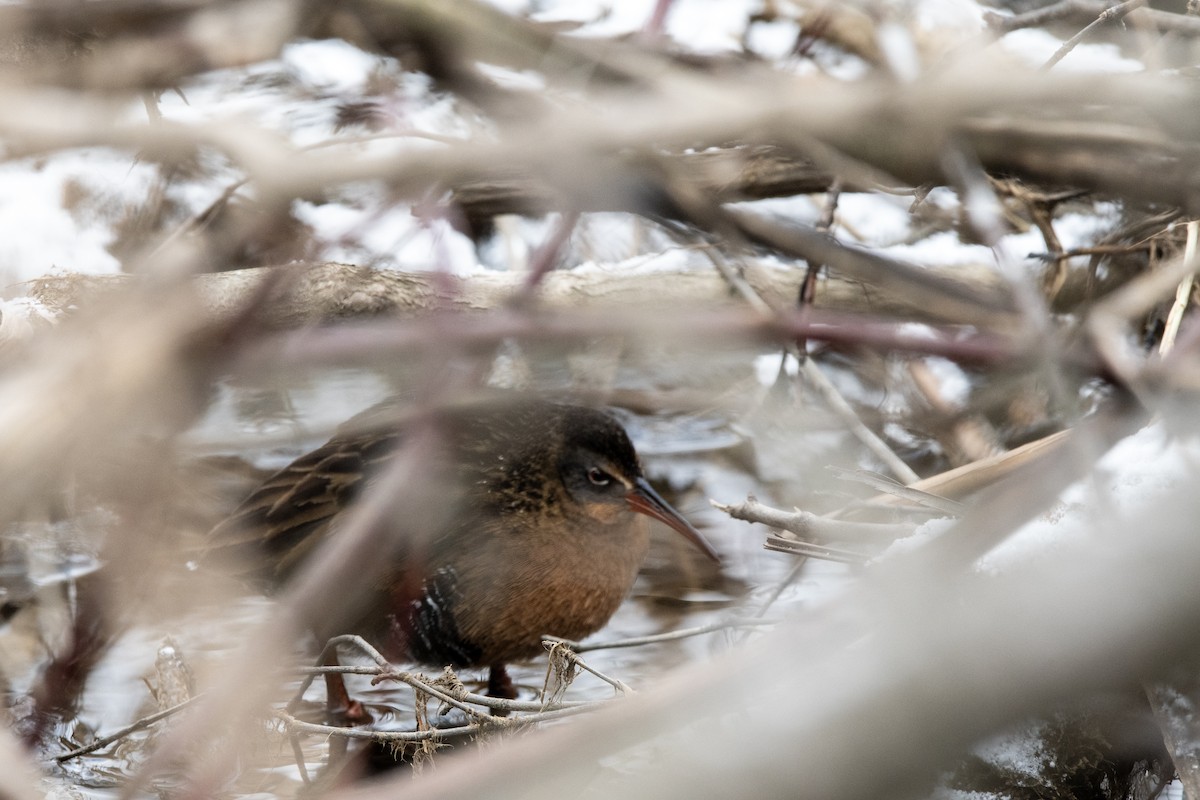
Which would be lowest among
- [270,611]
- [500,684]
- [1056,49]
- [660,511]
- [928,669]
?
[500,684]

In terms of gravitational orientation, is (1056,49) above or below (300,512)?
above

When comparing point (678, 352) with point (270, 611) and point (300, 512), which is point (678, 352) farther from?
point (300, 512)

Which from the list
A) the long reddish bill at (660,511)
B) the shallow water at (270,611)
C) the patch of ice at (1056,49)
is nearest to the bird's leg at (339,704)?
the shallow water at (270,611)

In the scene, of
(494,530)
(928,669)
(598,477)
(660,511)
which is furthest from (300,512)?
(928,669)

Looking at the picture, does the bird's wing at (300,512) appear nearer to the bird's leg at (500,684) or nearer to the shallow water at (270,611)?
the shallow water at (270,611)

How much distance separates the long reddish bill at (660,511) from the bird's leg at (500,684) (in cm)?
47

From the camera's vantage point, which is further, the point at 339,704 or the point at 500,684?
the point at 500,684

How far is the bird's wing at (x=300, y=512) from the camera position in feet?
7.49

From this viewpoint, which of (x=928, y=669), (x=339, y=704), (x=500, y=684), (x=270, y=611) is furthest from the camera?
(x=500, y=684)

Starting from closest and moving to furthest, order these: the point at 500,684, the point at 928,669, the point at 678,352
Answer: the point at 928,669
the point at 678,352
the point at 500,684

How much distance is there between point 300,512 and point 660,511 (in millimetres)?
742

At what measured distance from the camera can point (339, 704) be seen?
2123 mm

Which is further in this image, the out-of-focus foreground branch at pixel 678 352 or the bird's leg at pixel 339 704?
the bird's leg at pixel 339 704

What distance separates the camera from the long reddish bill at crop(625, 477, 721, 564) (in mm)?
2490
